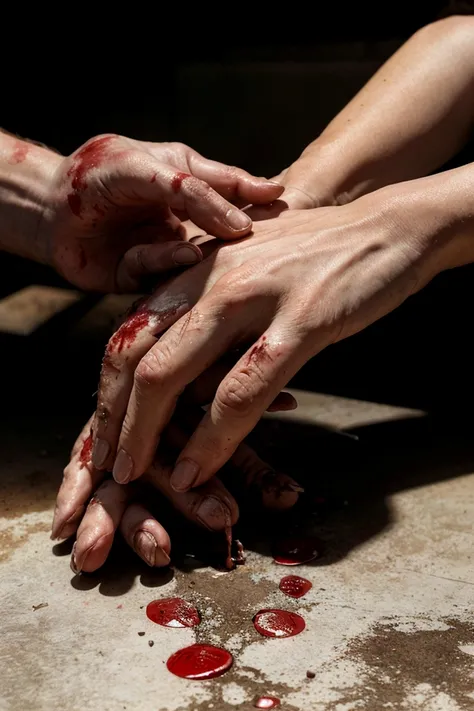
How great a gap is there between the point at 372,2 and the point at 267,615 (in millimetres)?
2443

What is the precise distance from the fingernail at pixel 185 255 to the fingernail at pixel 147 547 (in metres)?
0.51

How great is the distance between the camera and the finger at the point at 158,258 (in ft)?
5.39

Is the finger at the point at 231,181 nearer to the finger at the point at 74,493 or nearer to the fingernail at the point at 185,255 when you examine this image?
the fingernail at the point at 185,255

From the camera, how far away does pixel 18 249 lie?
2037 millimetres

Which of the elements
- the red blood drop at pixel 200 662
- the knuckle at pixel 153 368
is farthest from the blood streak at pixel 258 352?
the red blood drop at pixel 200 662

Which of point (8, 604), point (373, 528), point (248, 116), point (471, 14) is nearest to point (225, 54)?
point (248, 116)

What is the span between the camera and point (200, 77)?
11.4 ft

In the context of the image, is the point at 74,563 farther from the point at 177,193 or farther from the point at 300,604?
the point at 177,193

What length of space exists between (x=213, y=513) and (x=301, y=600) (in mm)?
214

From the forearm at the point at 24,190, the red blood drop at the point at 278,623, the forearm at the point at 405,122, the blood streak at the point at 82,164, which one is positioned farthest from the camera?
the forearm at the point at 405,122

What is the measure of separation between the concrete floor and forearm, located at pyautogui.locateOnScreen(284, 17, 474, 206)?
642 mm

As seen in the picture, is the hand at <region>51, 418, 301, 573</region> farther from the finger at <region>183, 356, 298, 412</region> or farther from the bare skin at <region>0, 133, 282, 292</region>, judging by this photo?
the bare skin at <region>0, 133, 282, 292</region>

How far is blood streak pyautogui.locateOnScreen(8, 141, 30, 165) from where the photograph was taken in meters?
1.95

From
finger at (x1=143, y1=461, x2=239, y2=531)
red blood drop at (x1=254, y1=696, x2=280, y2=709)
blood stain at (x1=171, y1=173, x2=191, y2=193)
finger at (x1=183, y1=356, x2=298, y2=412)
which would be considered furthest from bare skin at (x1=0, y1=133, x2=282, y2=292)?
red blood drop at (x1=254, y1=696, x2=280, y2=709)
